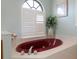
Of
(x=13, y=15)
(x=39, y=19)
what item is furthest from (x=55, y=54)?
(x=39, y=19)

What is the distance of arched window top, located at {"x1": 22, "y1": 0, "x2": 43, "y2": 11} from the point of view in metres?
3.66

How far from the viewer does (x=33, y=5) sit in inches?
151

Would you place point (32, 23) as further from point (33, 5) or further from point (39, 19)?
point (33, 5)

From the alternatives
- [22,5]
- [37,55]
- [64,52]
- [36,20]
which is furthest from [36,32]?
Result: [37,55]

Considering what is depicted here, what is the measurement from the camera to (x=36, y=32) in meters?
3.88

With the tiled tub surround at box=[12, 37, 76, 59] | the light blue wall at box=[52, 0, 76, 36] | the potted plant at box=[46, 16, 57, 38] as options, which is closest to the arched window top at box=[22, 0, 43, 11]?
the potted plant at box=[46, 16, 57, 38]

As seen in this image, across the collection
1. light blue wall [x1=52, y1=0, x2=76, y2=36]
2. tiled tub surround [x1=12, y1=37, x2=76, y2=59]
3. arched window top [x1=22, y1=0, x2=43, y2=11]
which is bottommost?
tiled tub surround [x1=12, y1=37, x2=76, y2=59]

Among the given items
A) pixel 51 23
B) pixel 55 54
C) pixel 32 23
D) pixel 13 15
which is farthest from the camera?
pixel 51 23

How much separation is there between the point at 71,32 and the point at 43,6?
116cm

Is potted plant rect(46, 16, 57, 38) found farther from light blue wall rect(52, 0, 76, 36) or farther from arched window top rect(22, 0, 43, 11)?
arched window top rect(22, 0, 43, 11)

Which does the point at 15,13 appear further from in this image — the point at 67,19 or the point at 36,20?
the point at 67,19

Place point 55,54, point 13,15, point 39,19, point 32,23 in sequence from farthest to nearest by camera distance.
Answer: point 39,19 < point 32,23 < point 13,15 < point 55,54

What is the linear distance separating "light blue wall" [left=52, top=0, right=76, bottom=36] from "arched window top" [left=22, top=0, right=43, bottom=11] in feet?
2.34

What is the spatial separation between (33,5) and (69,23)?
1.13 metres
